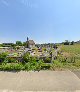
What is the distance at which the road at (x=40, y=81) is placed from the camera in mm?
10273

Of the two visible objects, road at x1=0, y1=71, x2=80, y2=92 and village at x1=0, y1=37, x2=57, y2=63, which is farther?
village at x1=0, y1=37, x2=57, y2=63

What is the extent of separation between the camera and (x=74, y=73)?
45.3ft

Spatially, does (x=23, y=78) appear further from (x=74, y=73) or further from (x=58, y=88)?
(x=74, y=73)

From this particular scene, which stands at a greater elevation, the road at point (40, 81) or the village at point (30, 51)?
the village at point (30, 51)

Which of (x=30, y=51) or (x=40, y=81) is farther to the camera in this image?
(x=30, y=51)

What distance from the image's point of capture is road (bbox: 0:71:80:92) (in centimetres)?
1027

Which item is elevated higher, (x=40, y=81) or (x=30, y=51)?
(x=30, y=51)

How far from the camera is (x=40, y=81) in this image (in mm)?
11828

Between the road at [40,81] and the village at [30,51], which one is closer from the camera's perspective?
the road at [40,81]

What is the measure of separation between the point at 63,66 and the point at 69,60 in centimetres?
235

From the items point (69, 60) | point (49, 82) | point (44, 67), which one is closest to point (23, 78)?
point (49, 82)

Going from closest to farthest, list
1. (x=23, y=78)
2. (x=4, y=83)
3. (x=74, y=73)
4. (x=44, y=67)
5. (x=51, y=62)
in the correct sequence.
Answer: (x=4, y=83) → (x=23, y=78) → (x=74, y=73) → (x=44, y=67) → (x=51, y=62)

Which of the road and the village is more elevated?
the village

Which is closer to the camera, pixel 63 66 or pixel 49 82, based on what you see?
pixel 49 82
